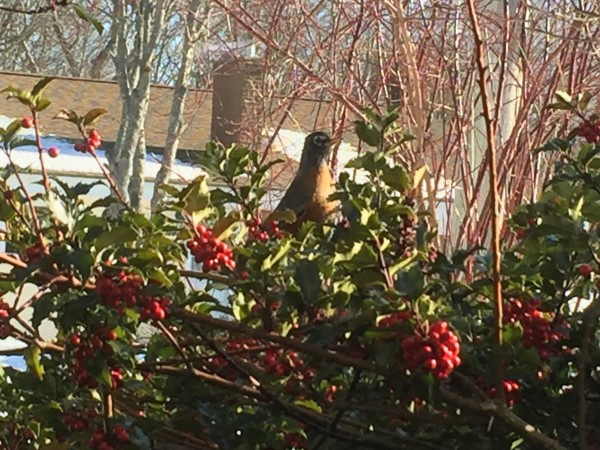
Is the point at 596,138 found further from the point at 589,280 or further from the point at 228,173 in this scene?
the point at 228,173

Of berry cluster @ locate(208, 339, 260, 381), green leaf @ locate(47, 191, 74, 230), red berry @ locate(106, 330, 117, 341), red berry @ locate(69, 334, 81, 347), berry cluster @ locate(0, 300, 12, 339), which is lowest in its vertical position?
berry cluster @ locate(208, 339, 260, 381)

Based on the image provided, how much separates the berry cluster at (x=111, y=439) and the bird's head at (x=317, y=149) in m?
2.24

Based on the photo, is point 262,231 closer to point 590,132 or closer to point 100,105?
point 590,132

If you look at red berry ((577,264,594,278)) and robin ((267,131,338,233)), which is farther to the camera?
robin ((267,131,338,233))

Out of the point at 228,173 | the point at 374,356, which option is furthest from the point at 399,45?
the point at 374,356

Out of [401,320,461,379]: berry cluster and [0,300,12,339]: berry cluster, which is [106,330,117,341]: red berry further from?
[401,320,461,379]: berry cluster

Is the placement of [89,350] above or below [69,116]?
below

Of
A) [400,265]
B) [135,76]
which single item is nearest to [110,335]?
[400,265]

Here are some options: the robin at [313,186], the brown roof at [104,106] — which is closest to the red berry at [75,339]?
the robin at [313,186]

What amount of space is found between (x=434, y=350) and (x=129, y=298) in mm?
361

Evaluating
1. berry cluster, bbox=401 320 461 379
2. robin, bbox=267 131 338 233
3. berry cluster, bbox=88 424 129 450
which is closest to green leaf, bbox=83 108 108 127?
berry cluster, bbox=88 424 129 450

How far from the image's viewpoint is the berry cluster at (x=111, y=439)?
4.53 feet

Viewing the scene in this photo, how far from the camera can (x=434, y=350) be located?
1130mm

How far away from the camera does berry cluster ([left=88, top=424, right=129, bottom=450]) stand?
138 cm
